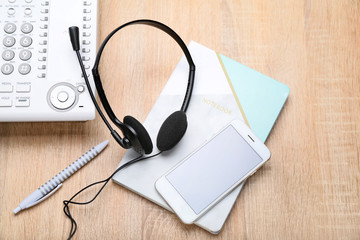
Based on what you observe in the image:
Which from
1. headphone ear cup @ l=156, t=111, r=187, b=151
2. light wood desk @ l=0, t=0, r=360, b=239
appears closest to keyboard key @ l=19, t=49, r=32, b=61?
light wood desk @ l=0, t=0, r=360, b=239

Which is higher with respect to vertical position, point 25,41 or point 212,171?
point 25,41

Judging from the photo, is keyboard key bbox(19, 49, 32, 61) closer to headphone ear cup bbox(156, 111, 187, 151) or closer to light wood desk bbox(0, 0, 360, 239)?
light wood desk bbox(0, 0, 360, 239)

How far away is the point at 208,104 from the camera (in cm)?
60

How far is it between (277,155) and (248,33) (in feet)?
0.70

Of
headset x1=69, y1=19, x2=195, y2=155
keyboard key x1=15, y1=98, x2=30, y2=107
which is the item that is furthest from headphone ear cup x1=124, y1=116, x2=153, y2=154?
keyboard key x1=15, y1=98, x2=30, y2=107

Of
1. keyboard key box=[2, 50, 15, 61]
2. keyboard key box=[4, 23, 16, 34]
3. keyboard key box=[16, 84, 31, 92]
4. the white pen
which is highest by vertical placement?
keyboard key box=[4, 23, 16, 34]

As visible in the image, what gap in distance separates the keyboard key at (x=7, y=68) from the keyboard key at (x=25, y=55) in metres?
0.02

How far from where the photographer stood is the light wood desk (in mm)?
562

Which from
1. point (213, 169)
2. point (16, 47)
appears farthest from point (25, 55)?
→ point (213, 169)

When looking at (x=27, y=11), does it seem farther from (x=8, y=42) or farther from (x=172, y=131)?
(x=172, y=131)

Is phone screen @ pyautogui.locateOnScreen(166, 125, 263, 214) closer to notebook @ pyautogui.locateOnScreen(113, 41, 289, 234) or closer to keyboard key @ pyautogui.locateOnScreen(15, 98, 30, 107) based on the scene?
notebook @ pyautogui.locateOnScreen(113, 41, 289, 234)

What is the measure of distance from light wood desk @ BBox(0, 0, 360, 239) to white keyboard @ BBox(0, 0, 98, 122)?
0.05m

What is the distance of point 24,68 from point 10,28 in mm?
68

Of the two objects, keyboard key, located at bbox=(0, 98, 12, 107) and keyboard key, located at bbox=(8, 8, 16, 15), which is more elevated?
keyboard key, located at bbox=(8, 8, 16, 15)
